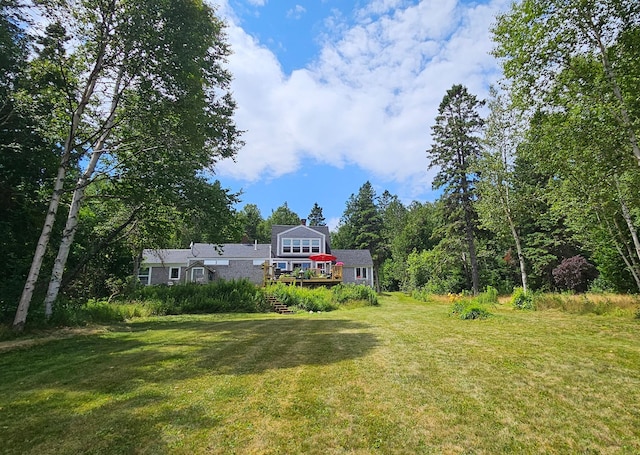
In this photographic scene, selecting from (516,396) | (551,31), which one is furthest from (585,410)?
(551,31)

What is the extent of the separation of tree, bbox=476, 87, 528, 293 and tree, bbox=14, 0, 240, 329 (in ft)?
47.4

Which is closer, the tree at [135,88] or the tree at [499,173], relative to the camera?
the tree at [135,88]

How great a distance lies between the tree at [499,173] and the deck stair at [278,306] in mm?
12151

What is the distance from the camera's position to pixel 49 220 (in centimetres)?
880

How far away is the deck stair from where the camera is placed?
17.0 meters

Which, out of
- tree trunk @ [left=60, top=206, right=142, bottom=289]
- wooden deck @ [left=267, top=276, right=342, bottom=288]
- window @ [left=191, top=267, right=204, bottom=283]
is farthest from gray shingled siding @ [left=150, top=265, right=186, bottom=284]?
tree trunk @ [left=60, top=206, right=142, bottom=289]

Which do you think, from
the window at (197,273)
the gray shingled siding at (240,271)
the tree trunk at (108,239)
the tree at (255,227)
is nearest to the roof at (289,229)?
the gray shingled siding at (240,271)

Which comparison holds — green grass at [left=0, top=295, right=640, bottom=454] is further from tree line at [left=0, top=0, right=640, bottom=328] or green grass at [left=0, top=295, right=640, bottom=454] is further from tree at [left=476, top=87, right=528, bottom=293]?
tree at [left=476, top=87, right=528, bottom=293]

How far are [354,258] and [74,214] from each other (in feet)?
96.8

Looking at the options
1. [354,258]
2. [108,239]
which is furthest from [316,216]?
[108,239]

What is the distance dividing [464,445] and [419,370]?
2063mm

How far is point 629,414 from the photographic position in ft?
11.4

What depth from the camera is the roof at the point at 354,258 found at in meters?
36.1

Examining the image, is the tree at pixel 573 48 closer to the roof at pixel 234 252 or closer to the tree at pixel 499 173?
the tree at pixel 499 173
